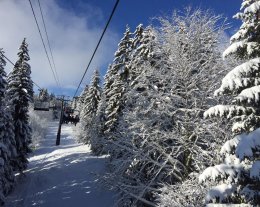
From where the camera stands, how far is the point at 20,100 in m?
30.0

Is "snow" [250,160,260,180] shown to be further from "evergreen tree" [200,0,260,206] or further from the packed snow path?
the packed snow path

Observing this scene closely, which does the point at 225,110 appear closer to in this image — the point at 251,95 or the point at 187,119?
the point at 251,95

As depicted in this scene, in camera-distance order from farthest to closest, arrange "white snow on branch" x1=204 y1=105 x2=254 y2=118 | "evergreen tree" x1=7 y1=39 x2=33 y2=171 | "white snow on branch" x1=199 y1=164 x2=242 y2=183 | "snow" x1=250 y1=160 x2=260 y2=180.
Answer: "evergreen tree" x1=7 y1=39 x2=33 y2=171, "white snow on branch" x1=204 y1=105 x2=254 y2=118, "white snow on branch" x1=199 y1=164 x2=242 y2=183, "snow" x1=250 y1=160 x2=260 y2=180

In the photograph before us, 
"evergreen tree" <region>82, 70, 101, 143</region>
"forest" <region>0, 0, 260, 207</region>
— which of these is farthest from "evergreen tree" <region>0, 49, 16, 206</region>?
"evergreen tree" <region>82, 70, 101, 143</region>

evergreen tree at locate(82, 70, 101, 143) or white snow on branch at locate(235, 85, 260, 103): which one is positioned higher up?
evergreen tree at locate(82, 70, 101, 143)

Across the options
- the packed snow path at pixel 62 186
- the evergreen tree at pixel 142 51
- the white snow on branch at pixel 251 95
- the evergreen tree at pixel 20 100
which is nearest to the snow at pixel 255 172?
the white snow on branch at pixel 251 95

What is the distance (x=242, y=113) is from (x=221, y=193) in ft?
6.73

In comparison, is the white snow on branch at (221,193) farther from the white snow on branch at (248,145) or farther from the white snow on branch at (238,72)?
the white snow on branch at (238,72)

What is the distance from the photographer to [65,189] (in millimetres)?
27781

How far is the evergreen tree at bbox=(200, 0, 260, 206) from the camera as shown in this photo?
24.7 feet

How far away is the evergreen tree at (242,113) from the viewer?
7539 mm

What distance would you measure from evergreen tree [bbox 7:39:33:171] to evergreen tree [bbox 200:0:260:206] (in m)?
24.3

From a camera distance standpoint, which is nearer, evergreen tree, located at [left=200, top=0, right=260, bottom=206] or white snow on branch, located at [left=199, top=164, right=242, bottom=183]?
evergreen tree, located at [left=200, top=0, right=260, bottom=206]

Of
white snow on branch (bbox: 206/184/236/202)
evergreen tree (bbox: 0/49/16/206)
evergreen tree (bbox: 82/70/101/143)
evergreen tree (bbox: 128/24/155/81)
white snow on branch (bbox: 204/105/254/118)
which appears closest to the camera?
white snow on branch (bbox: 206/184/236/202)
